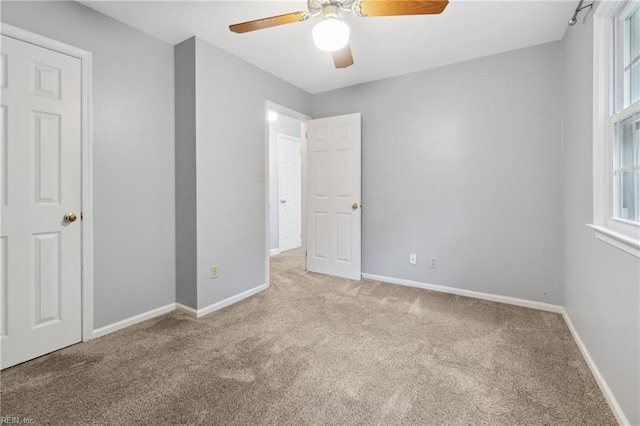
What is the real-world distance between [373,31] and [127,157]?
229 cm

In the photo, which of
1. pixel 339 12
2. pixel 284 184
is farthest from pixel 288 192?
pixel 339 12

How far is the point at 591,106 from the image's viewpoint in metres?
1.89

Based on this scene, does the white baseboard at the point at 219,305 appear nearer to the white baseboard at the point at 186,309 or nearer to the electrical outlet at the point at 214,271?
the white baseboard at the point at 186,309

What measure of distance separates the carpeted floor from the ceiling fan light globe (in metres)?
1.96

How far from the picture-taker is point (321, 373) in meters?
1.81

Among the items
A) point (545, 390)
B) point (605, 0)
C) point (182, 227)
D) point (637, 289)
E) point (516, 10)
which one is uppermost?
point (516, 10)

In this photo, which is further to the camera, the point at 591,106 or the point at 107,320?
the point at 107,320

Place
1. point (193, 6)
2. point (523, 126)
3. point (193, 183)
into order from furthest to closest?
point (523, 126)
point (193, 183)
point (193, 6)

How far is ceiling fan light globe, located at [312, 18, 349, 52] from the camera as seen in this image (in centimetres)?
163

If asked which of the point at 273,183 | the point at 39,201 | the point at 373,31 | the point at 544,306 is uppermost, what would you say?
the point at 373,31

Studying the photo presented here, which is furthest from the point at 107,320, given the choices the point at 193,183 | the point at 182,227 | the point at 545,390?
the point at 545,390

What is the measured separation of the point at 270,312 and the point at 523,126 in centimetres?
296

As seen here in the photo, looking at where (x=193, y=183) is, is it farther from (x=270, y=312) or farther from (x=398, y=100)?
(x=398, y=100)

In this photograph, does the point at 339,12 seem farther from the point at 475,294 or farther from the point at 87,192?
the point at 475,294
